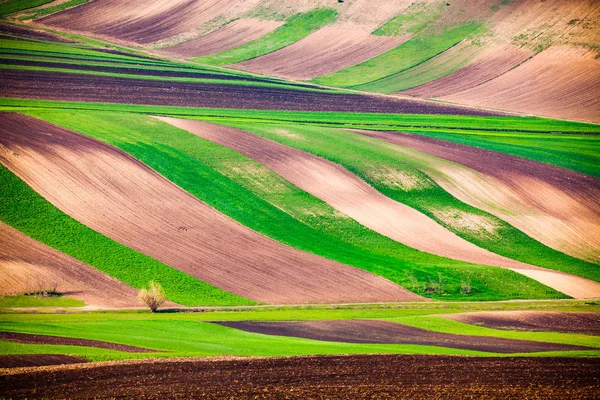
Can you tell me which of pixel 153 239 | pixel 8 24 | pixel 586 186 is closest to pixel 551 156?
pixel 586 186

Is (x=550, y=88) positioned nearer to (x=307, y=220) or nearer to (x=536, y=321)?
(x=307, y=220)

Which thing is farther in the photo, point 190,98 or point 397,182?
point 190,98

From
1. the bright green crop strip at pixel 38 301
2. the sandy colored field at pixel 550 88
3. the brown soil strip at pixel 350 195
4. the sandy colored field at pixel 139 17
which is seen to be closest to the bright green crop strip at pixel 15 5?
the sandy colored field at pixel 139 17

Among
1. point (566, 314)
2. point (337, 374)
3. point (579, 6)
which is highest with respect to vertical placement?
point (579, 6)

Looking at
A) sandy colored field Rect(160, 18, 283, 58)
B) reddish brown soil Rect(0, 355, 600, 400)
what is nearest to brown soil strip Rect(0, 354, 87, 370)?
reddish brown soil Rect(0, 355, 600, 400)

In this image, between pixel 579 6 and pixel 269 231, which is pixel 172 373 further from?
pixel 579 6

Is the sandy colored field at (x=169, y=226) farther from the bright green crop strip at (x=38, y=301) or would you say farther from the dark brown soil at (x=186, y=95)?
the dark brown soil at (x=186, y=95)

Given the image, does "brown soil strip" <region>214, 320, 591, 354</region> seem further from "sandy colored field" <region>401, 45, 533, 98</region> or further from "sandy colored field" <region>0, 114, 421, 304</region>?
"sandy colored field" <region>401, 45, 533, 98</region>

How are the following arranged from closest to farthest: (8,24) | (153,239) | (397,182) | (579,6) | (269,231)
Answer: (153,239)
(269,231)
(397,182)
(579,6)
(8,24)
